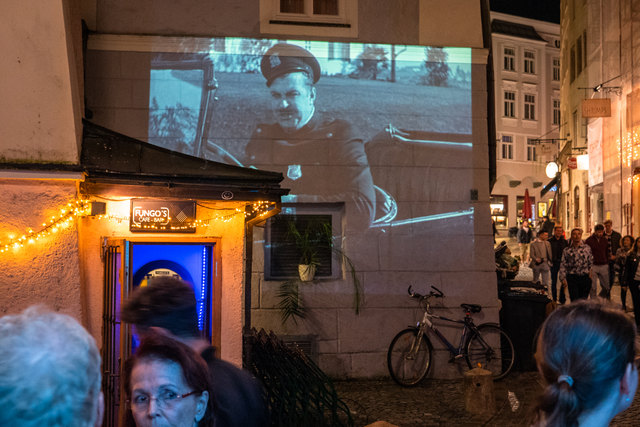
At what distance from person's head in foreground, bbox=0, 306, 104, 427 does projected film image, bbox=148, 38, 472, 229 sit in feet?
26.3

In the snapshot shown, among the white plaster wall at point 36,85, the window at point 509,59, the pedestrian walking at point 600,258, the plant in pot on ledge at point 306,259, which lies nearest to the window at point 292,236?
the plant in pot on ledge at point 306,259

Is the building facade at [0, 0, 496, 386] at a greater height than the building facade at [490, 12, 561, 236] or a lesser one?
lesser

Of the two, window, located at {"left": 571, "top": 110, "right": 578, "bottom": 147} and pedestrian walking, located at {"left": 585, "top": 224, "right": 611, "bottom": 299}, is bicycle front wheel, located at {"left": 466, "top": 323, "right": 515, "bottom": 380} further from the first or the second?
window, located at {"left": 571, "top": 110, "right": 578, "bottom": 147}

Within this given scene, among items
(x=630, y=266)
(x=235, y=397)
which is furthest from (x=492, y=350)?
(x=235, y=397)

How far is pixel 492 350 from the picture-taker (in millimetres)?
9969

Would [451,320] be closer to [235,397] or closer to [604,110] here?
[235,397]

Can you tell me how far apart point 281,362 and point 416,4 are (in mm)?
6051

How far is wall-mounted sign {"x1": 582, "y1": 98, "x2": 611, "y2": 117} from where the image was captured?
71.8ft

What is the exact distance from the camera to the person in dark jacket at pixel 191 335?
3.41 meters

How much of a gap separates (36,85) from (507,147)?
4707 cm

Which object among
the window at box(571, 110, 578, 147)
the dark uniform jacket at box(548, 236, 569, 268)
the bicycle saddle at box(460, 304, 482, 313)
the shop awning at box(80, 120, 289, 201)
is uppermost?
the window at box(571, 110, 578, 147)

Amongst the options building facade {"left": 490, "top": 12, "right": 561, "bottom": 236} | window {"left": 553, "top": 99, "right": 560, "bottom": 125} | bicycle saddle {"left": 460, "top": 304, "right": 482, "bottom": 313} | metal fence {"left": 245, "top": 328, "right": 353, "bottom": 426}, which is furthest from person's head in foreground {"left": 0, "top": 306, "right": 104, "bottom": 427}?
window {"left": 553, "top": 99, "right": 560, "bottom": 125}

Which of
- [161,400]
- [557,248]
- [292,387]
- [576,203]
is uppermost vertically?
[576,203]

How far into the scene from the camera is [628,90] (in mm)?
23578
